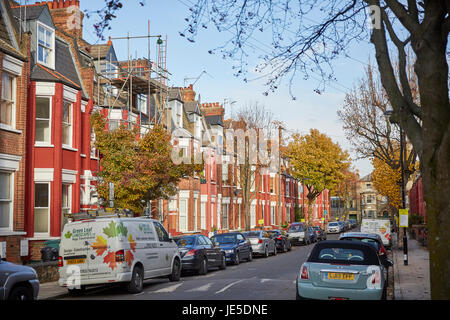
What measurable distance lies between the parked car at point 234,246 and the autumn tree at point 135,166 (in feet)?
12.4

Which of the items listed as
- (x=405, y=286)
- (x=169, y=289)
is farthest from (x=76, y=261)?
(x=405, y=286)

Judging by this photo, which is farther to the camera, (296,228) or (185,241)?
(296,228)

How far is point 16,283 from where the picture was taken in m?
10.2

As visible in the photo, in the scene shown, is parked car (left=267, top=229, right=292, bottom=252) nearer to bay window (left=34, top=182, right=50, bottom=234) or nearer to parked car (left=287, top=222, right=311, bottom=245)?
parked car (left=287, top=222, right=311, bottom=245)

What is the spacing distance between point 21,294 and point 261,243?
2067 cm

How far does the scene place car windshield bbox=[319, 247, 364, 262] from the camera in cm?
1110

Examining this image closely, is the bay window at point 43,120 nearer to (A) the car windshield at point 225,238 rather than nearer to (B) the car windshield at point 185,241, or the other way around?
(B) the car windshield at point 185,241

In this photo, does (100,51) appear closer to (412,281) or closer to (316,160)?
(412,281)

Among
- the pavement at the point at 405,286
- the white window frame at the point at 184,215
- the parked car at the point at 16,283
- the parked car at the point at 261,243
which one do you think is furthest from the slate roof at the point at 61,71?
the white window frame at the point at 184,215

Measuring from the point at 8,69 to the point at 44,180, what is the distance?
4608 millimetres

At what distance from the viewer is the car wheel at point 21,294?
1009 centimetres

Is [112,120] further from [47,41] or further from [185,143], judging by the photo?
[185,143]
